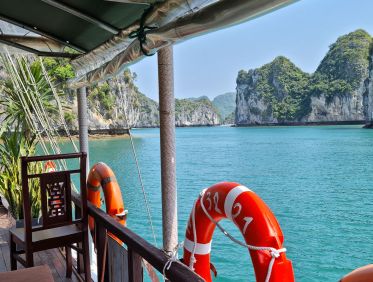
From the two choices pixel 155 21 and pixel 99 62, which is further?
pixel 99 62

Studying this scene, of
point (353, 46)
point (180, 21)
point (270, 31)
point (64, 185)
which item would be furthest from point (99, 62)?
point (353, 46)

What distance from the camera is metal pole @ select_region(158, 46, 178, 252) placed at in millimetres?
1868

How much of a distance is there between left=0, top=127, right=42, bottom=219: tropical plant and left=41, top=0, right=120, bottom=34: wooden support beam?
2361 mm

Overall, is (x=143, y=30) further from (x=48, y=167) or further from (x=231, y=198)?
(x=48, y=167)

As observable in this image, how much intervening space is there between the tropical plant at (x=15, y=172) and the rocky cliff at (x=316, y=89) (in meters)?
55.0


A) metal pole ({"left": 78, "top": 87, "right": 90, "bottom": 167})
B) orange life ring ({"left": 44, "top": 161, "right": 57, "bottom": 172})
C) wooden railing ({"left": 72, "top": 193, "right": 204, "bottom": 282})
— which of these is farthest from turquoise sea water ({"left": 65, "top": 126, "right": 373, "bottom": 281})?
wooden railing ({"left": 72, "top": 193, "right": 204, "bottom": 282})

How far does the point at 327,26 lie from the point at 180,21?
63.6 metres

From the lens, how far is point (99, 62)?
8.66 feet

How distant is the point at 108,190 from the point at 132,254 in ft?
3.90

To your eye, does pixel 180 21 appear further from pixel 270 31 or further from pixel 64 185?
pixel 270 31

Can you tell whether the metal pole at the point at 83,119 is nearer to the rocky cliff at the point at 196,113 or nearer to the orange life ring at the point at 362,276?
the orange life ring at the point at 362,276

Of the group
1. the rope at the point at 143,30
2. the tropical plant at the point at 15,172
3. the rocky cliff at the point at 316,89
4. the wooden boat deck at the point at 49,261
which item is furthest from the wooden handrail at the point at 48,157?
the rocky cliff at the point at 316,89

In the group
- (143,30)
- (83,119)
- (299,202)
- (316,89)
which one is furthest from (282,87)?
(143,30)

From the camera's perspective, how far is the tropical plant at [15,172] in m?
3.95
